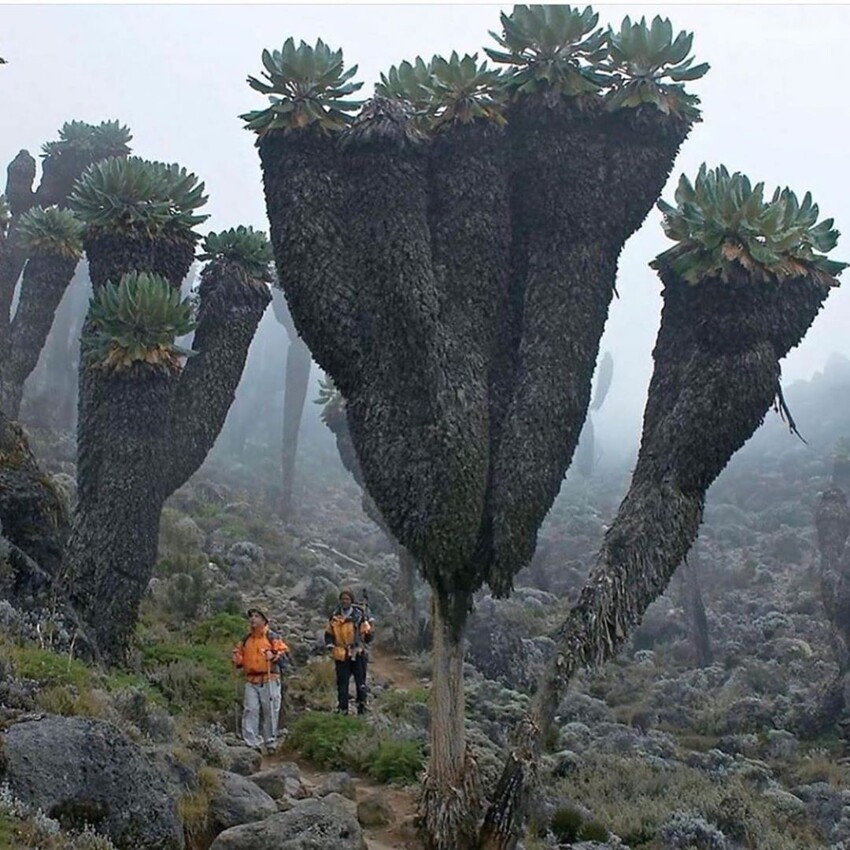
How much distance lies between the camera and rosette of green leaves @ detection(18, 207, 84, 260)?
18.1m

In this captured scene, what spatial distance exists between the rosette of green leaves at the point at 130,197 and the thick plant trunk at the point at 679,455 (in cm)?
691

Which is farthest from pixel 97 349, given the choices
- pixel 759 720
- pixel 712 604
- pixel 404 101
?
pixel 712 604

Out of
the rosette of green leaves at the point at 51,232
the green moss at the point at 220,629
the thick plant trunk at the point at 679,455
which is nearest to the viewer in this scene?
the thick plant trunk at the point at 679,455

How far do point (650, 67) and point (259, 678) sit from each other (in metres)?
7.61

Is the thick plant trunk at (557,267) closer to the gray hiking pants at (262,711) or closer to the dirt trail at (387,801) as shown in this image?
the dirt trail at (387,801)

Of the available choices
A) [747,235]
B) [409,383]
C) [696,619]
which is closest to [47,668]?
[409,383]

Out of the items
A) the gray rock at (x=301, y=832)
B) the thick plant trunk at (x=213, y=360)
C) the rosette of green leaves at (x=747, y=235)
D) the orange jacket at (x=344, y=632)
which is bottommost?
the gray rock at (x=301, y=832)

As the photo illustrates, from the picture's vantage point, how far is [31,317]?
19.5m

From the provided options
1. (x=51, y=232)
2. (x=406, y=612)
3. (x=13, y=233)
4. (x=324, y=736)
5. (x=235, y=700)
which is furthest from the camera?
(x=13, y=233)

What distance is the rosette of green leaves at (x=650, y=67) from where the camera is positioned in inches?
342

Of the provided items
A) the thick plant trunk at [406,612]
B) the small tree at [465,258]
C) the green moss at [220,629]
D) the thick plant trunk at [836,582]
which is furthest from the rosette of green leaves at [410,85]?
the thick plant trunk at [836,582]

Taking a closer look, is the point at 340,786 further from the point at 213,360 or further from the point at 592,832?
the point at 213,360

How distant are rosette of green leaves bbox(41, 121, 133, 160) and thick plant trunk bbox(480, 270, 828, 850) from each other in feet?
60.6

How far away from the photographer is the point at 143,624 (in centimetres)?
1452
